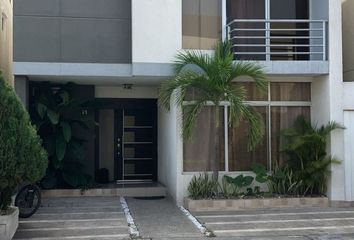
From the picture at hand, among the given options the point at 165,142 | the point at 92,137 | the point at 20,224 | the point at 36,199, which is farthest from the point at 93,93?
the point at 20,224

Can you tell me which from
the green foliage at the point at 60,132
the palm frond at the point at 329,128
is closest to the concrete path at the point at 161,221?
the green foliage at the point at 60,132

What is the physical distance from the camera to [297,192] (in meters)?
12.0

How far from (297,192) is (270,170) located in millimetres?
830

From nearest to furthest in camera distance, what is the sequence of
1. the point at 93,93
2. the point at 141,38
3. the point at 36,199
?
1. the point at 36,199
2. the point at 141,38
3. the point at 93,93

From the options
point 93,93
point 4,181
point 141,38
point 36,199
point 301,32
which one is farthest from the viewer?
point 93,93

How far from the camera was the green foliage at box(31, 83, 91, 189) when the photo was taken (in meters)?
12.9

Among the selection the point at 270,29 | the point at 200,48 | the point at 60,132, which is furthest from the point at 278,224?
the point at 60,132

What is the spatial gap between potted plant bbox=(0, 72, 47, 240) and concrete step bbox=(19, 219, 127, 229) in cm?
117

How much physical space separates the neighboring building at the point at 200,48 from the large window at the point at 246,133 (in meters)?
0.02

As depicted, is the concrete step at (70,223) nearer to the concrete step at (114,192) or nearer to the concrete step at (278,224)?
the concrete step at (278,224)

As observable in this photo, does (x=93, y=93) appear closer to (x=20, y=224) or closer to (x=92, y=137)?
(x=92, y=137)

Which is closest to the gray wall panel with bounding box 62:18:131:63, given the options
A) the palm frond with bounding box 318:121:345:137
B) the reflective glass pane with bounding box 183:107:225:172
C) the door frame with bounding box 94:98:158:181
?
the reflective glass pane with bounding box 183:107:225:172

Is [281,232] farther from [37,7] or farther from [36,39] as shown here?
[37,7]

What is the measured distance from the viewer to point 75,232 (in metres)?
9.18
